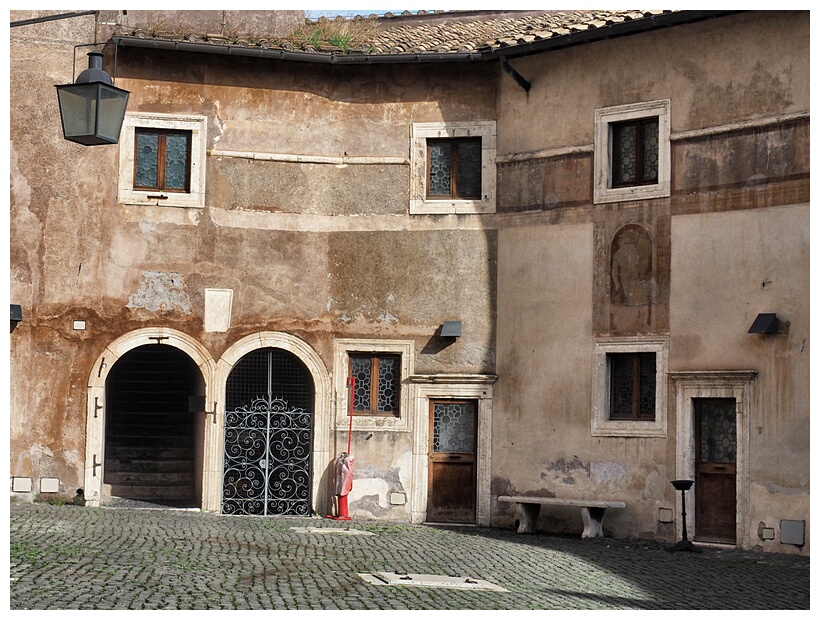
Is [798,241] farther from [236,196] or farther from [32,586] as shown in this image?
[32,586]

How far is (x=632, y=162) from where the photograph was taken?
682 inches

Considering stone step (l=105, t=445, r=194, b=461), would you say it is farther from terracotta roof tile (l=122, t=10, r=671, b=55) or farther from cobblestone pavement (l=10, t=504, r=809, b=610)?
terracotta roof tile (l=122, t=10, r=671, b=55)

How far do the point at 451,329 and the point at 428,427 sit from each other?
1413mm

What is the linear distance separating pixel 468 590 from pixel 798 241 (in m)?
6.85

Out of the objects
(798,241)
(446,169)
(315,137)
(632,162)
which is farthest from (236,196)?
(798,241)

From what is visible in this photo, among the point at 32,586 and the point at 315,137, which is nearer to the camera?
the point at 32,586

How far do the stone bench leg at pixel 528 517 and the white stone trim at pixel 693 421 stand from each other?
2.05m

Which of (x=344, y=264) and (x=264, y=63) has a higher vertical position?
(x=264, y=63)

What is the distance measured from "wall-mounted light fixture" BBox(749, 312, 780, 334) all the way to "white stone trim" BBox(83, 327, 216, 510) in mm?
7320

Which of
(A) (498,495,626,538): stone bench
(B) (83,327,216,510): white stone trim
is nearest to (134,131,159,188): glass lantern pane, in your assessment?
(B) (83,327,216,510): white stone trim

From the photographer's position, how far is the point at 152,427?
20703mm

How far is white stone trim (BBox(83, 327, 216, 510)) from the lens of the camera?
17.8m

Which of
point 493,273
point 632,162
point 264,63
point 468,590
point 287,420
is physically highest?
point 264,63

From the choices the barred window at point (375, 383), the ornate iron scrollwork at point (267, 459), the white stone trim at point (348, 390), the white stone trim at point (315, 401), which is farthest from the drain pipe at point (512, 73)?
the ornate iron scrollwork at point (267, 459)
